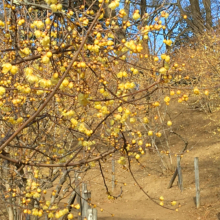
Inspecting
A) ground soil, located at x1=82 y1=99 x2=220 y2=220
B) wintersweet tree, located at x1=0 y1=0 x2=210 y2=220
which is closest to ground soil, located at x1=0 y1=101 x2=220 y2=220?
ground soil, located at x1=82 y1=99 x2=220 y2=220

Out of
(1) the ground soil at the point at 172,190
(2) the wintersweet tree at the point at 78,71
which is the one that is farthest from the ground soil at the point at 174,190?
(2) the wintersweet tree at the point at 78,71

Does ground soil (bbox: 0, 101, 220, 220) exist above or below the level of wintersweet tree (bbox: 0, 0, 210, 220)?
below

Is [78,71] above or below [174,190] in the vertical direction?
above

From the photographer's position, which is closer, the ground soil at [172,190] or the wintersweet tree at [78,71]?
the wintersweet tree at [78,71]

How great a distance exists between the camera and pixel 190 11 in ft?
59.0

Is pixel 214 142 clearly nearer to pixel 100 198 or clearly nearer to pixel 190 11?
pixel 100 198

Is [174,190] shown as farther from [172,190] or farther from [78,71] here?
[78,71]

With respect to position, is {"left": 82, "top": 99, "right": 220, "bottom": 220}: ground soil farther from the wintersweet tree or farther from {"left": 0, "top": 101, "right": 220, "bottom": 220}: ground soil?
the wintersweet tree

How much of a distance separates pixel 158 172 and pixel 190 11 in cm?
1030

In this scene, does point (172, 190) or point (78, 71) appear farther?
point (172, 190)

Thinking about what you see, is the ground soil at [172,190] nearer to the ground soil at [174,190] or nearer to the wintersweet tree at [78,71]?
the ground soil at [174,190]

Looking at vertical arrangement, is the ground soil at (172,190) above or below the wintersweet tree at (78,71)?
below

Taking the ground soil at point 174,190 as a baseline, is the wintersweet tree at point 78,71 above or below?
above

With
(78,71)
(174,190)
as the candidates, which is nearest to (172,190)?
(174,190)
